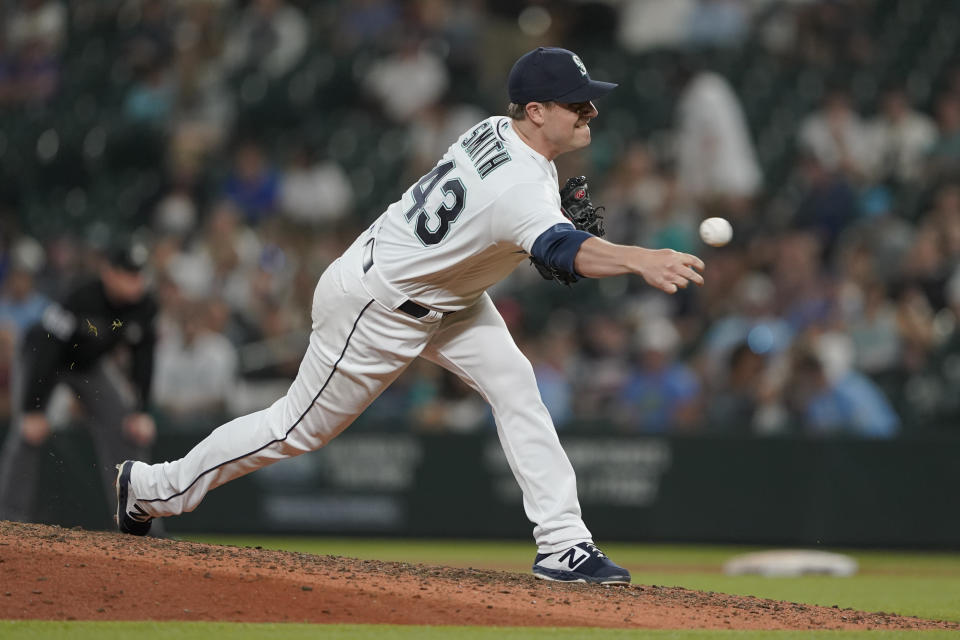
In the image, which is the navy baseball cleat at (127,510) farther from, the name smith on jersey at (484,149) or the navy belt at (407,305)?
the name smith on jersey at (484,149)

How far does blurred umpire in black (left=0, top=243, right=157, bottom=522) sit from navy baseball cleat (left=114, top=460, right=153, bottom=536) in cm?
181

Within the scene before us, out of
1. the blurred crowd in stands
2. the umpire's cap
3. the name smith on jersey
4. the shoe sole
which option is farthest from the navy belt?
the blurred crowd in stands

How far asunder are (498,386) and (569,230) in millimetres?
985

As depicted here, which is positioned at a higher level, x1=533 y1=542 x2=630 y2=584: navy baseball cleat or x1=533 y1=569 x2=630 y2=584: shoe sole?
x1=533 y1=542 x2=630 y2=584: navy baseball cleat

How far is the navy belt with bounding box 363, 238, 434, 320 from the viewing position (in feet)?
18.6

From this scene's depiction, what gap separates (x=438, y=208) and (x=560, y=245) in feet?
2.31

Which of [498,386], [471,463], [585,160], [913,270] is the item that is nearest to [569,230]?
[498,386]

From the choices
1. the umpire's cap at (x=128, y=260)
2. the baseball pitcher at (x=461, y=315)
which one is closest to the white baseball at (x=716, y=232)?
the baseball pitcher at (x=461, y=315)

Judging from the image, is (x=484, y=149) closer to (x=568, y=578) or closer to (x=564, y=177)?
(x=568, y=578)

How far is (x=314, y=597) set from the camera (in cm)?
516

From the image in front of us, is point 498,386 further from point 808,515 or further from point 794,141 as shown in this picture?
point 794,141

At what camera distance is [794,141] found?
1375 cm

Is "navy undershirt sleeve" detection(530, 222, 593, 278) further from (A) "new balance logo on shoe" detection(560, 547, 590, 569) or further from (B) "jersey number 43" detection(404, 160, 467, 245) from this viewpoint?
(A) "new balance logo on shoe" detection(560, 547, 590, 569)

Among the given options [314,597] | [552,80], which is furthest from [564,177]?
[314,597]
